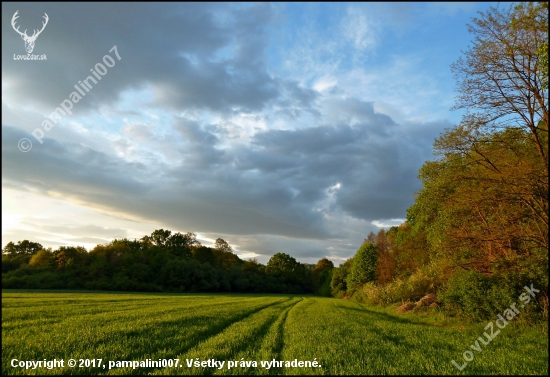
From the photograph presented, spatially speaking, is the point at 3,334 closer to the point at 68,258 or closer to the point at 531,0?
the point at 531,0

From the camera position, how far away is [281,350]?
Answer: 34.9 ft

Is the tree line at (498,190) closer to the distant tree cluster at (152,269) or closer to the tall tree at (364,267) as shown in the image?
the tall tree at (364,267)

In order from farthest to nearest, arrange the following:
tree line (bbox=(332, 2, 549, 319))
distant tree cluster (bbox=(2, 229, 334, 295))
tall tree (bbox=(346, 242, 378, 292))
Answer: tall tree (bbox=(346, 242, 378, 292)) → distant tree cluster (bbox=(2, 229, 334, 295)) → tree line (bbox=(332, 2, 549, 319))

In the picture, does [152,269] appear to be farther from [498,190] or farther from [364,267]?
[498,190]

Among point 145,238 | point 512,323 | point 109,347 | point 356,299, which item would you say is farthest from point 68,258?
point 512,323

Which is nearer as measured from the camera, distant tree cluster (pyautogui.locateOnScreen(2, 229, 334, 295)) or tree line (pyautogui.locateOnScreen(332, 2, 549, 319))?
tree line (pyautogui.locateOnScreen(332, 2, 549, 319))

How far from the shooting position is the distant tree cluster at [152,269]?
55500 millimetres

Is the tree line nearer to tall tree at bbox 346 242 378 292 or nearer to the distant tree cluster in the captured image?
tall tree at bbox 346 242 378 292

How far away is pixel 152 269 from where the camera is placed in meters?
92.1

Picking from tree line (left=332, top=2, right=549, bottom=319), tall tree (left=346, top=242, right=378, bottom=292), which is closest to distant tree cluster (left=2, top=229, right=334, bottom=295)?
tall tree (left=346, top=242, right=378, bottom=292)

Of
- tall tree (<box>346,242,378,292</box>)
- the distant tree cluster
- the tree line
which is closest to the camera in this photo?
the tree line

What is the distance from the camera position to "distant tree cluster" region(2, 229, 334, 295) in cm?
5550

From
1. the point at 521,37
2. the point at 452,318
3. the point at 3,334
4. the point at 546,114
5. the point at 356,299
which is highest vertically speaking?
the point at 521,37

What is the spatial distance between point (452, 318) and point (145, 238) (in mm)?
119836
